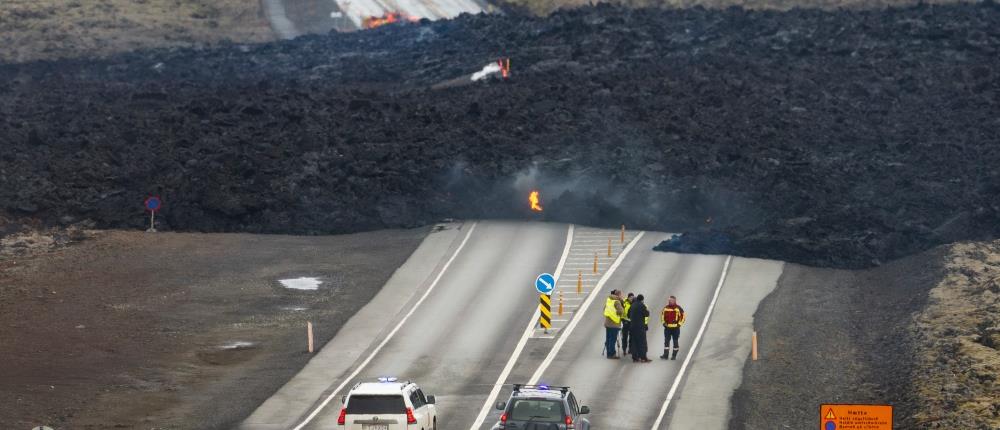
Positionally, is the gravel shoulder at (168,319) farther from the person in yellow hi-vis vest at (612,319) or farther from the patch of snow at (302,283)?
the person in yellow hi-vis vest at (612,319)

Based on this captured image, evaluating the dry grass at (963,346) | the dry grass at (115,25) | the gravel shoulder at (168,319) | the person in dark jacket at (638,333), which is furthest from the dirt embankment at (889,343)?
the dry grass at (115,25)

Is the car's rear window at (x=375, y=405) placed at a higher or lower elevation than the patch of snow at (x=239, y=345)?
higher

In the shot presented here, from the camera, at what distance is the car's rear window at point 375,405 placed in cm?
3036

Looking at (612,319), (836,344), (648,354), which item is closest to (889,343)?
(836,344)

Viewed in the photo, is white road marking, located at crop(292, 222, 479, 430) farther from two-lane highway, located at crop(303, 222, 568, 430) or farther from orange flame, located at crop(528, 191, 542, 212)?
orange flame, located at crop(528, 191, 542, 212)

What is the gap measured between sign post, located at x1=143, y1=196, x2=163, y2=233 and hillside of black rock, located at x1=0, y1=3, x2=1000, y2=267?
563 mm

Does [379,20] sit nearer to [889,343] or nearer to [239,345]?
[239,345]

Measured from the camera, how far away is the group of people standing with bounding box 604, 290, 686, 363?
136 feet

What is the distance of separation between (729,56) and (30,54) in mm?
51709

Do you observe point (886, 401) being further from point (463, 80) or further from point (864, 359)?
point (463, 80)

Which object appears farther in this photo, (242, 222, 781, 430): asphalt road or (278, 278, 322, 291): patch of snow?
(278, 278, 322, 291): patch of snow

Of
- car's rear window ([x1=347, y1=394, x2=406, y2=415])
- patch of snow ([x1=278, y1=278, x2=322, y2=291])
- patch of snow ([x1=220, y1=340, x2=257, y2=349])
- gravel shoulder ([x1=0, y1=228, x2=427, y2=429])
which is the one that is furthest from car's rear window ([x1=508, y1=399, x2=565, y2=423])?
patch of snow ([x1=278, y1=278, x2=322, y2=291])

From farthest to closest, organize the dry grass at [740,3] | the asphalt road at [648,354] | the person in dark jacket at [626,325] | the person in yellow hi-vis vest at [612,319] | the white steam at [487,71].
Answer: the dry grass at [740,3] → the white steam at [487,71] → the person in dark jacket at [626,325] → the person in yellow hi-vis vest at [612,319] → the asphalt road at [648,354]

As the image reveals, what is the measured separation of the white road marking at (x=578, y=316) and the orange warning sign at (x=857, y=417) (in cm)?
1470
